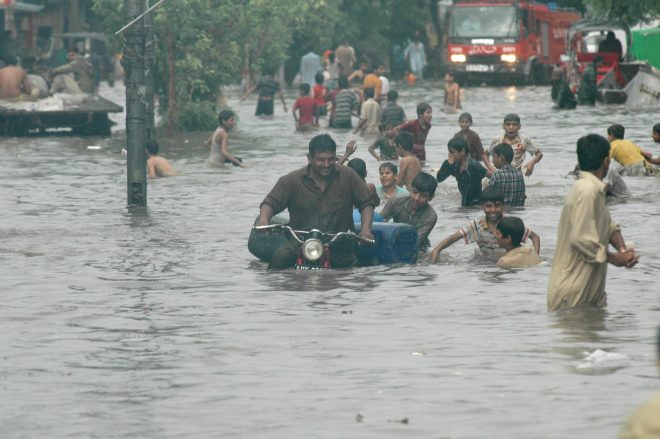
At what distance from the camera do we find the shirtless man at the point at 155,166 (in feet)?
80.0

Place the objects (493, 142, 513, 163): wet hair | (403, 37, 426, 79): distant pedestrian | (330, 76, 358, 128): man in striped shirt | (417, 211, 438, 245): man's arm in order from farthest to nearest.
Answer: (403, 37, 426, 79): distant pedestrian
(330, 76, 358, 128): man in striped shirt
(493, 142, 513, 163): wet hair
(417, 211, 438, 245): man's arm

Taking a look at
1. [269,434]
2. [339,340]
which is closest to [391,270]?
[339,340]

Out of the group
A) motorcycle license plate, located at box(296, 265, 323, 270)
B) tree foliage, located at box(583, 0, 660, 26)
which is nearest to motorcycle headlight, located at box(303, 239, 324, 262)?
motorcycle license plate, located at box(296, 265, 323, 270)

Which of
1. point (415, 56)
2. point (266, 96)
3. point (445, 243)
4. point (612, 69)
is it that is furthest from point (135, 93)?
point (415, 56)

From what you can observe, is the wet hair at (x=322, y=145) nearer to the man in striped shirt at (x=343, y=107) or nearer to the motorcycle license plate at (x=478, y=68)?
the man in striped shirt at (x=343, y=107)

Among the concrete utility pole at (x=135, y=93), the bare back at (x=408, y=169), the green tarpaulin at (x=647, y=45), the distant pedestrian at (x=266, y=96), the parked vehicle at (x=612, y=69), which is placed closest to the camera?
the bare back at (x=408, y=169)

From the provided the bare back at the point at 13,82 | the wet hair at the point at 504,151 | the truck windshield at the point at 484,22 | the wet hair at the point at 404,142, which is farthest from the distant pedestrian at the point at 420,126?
the truck windshield at the point at 484,22

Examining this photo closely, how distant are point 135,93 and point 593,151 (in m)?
10.2

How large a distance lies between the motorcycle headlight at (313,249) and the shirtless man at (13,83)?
2010cm

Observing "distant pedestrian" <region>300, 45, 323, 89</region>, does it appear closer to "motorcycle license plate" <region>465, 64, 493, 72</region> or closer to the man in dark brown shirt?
"motorcycle license plate" <region>465, 64, 493, 72</region>

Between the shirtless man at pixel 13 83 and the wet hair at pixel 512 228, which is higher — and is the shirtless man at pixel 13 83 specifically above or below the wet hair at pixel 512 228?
above

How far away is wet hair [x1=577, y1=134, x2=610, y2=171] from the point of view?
10.4 meters

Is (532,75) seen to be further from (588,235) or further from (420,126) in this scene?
(588,235)

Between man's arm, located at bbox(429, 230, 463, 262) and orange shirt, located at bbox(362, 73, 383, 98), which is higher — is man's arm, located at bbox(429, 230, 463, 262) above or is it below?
Answer: below
